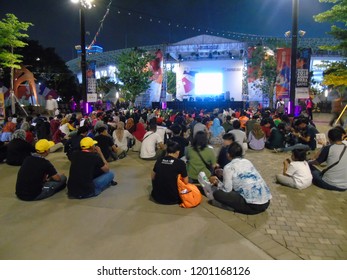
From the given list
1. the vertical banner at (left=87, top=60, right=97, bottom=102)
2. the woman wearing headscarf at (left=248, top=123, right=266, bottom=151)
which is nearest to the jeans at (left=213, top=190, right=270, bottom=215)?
the woman wearing headscarf at (left=248, top=123, right=266, bottom=151)

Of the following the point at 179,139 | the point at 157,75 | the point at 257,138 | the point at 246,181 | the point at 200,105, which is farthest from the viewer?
the point at 200,105

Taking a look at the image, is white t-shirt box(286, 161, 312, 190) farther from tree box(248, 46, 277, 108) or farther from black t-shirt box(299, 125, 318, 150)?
tree box(248, 46, 277, 108)

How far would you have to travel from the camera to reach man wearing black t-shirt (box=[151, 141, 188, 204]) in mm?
4695

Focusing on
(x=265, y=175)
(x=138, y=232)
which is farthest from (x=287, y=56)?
(x=138, y=232)

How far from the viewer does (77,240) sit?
3.79 meters

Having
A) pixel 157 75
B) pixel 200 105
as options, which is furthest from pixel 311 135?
pixel 157 75

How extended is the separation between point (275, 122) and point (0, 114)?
36.4ft

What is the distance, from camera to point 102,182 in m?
5.58

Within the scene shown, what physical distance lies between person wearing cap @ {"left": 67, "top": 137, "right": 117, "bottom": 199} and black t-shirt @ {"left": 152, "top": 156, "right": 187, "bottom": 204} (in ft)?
3.54

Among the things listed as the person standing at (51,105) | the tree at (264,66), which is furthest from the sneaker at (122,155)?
the tree at (264,66)

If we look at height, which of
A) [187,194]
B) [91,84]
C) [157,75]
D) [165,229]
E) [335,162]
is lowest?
[165,229]

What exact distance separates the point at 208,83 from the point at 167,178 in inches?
1068

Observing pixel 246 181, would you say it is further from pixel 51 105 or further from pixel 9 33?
pixel 51 105

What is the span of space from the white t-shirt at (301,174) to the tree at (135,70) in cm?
2187
